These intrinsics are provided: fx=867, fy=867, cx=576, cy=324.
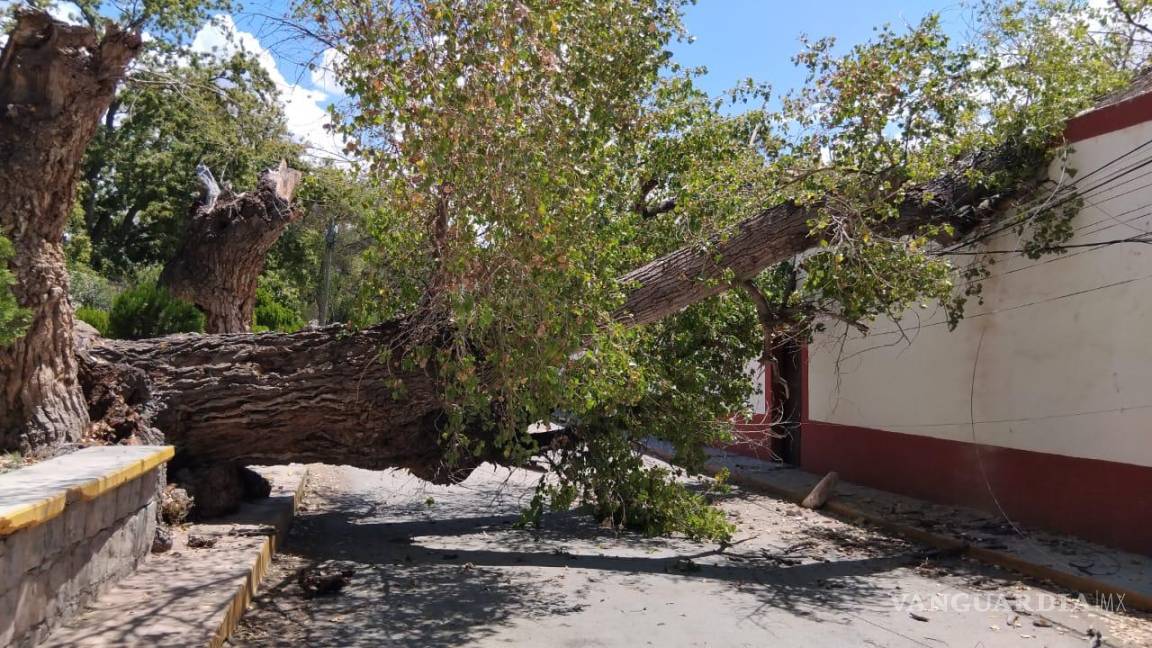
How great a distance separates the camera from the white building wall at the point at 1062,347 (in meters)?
7.25

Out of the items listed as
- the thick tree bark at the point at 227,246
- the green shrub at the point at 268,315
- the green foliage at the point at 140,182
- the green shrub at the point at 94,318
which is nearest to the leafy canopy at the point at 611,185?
the thick tree bark at the point at 227,246

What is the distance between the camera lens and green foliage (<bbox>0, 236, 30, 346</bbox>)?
4.35 meters

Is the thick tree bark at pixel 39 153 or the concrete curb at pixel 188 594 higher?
the thick tree bark at pixel 39 153

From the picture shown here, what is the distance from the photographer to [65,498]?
12.9 feet

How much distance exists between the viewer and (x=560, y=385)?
564cm

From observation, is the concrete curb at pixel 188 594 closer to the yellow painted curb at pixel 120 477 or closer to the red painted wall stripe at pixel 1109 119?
the yellow painted curb at pixel 120 477

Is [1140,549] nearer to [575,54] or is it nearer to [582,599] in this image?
[582,599]

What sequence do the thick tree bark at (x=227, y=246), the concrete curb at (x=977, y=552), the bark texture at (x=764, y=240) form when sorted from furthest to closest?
the thick tree bark at (x=227, y=246) < the bark texture at (x=764, y=240) < the concrete curb at (x=977, y=552)

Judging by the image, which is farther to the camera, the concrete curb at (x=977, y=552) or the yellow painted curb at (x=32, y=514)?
the concrete curb at (x=977, y=552)

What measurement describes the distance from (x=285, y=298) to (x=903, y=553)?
20.9 m

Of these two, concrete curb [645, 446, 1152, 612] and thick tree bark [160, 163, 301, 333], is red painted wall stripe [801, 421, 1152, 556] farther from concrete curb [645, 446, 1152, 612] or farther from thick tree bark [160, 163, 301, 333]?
thick tree bark [160, 163, 301, 333]

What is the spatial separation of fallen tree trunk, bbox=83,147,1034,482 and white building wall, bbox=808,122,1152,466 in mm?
2608

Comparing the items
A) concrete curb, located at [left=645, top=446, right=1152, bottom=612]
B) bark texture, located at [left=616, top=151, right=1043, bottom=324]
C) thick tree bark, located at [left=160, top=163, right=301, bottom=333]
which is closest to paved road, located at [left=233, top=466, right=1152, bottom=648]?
concrete curb, located at [left=645, top=446, right=1152, bottom=612]

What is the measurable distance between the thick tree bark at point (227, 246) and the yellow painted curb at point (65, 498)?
167 inches
